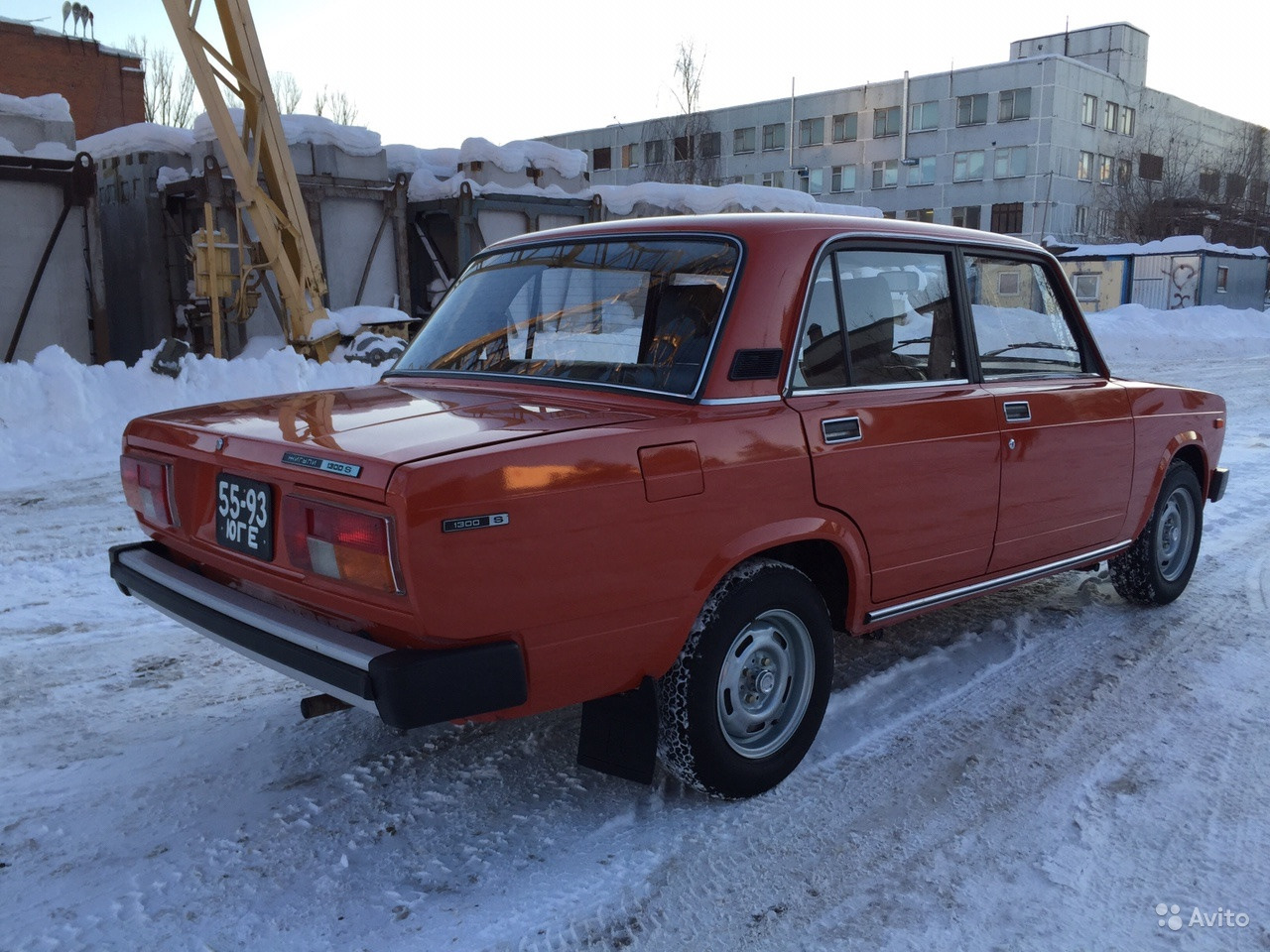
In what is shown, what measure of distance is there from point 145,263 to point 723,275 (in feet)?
47.8

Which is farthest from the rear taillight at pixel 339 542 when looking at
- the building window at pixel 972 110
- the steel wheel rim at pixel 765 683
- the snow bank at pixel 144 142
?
the building window at pixel 972 110

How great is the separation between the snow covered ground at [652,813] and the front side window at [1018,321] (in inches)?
48.8

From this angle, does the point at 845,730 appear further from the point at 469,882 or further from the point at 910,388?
the point at 469,882

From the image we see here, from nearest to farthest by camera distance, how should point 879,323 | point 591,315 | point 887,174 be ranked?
point 591,315 → point 879,323 → point 887,174

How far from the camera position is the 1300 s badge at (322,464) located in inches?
98.1

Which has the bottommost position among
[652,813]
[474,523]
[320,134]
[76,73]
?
[652,813]

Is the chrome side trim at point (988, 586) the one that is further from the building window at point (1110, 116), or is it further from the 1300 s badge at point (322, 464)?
the building window at point (1110, 116)

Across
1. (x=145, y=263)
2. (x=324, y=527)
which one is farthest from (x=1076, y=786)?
(x=145, y=263)

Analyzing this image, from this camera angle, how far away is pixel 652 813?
3109 mm

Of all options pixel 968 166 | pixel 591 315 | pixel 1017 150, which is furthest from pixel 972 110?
pixel 591 315

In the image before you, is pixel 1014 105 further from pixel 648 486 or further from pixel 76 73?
pixel 648 486

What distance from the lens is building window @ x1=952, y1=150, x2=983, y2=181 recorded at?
2188 inches

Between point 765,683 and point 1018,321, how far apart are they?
6.73 feet

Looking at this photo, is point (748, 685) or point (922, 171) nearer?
point (748, 685)
